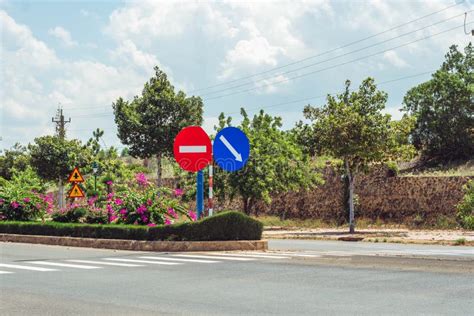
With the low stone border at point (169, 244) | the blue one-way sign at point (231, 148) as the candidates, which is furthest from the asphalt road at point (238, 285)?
the blue one-way sign at point (231, 148)

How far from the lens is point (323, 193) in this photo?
3966 centimetres

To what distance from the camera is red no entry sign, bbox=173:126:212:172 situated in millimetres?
17422

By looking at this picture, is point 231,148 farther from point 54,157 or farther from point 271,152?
point 54,157

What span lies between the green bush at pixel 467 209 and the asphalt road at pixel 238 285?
56.4 feet

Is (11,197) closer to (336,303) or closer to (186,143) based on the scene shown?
(186,143)

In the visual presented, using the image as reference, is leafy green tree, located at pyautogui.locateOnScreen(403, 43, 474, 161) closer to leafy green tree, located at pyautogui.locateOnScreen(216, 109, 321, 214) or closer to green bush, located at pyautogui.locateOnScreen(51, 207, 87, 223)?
leafy green tree, located at pyautogui.locateOnScreen(216, 109, 321, 214)

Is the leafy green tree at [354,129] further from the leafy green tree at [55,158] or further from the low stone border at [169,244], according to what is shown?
the leafy green tree at [55,158]

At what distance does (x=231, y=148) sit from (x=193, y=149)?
1642 mm

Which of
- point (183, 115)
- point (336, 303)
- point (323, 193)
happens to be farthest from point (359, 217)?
point (336, 303)

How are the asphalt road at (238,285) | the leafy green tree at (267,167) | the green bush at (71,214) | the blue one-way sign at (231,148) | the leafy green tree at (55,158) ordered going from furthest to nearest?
1. the leafy green tree at (55,158)
2. the leafy green tree at (267,167)
3. the green bush at (71,214)
4. the blue one-way sign at (231,148)
5. the asphalt road at (238,285)

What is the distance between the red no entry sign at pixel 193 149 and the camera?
17422mm

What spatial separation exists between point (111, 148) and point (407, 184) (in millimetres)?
34649

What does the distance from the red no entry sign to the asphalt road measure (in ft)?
8.68

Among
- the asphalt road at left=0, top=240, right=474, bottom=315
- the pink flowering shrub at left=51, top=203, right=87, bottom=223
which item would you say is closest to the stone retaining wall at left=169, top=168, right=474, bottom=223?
the pink flowering shrub at left=51, top=203, right=87, bottom=223
